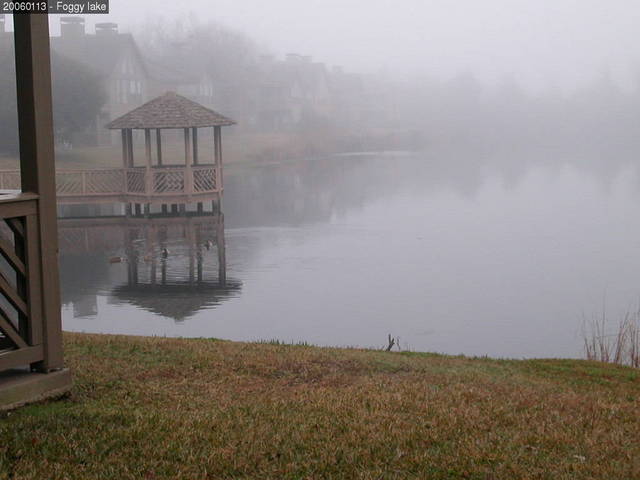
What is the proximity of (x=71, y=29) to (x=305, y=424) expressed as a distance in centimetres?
7152

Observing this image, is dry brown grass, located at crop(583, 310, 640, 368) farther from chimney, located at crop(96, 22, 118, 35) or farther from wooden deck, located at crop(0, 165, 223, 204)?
chimney, located at crop(96, 22, 118, 35)

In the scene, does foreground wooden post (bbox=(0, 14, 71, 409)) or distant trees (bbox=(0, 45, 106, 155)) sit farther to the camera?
distant trees (bbox=(0, 45, 106, 155))

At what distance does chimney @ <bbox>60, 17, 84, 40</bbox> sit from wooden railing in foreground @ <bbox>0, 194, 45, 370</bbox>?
229ft

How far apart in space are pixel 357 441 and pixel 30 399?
2.42 metres

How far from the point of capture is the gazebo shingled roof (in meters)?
35.5

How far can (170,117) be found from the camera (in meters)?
35.9

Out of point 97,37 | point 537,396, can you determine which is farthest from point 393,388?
point 97,37

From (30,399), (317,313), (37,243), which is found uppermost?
(37,243)

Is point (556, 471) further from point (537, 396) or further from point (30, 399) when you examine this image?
point (30, 399)

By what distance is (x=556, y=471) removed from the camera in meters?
5.40

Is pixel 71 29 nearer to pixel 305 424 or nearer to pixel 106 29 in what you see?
pixel 106 29

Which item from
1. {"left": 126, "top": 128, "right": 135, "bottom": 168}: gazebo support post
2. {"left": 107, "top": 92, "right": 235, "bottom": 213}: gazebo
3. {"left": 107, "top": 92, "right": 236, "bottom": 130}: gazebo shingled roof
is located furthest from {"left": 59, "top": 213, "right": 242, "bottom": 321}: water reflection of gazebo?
{"left": 107, "top": 92, "right": 236, "bottom": 130}: gazebo shingled roof

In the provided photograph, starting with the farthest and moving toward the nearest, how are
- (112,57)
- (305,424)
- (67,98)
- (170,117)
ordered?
1. (112,57)
2. (67,98)
3. (170,117)
4. (305,424)

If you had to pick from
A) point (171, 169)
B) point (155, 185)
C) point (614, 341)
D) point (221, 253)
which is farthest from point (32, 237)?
point (155, 185)
